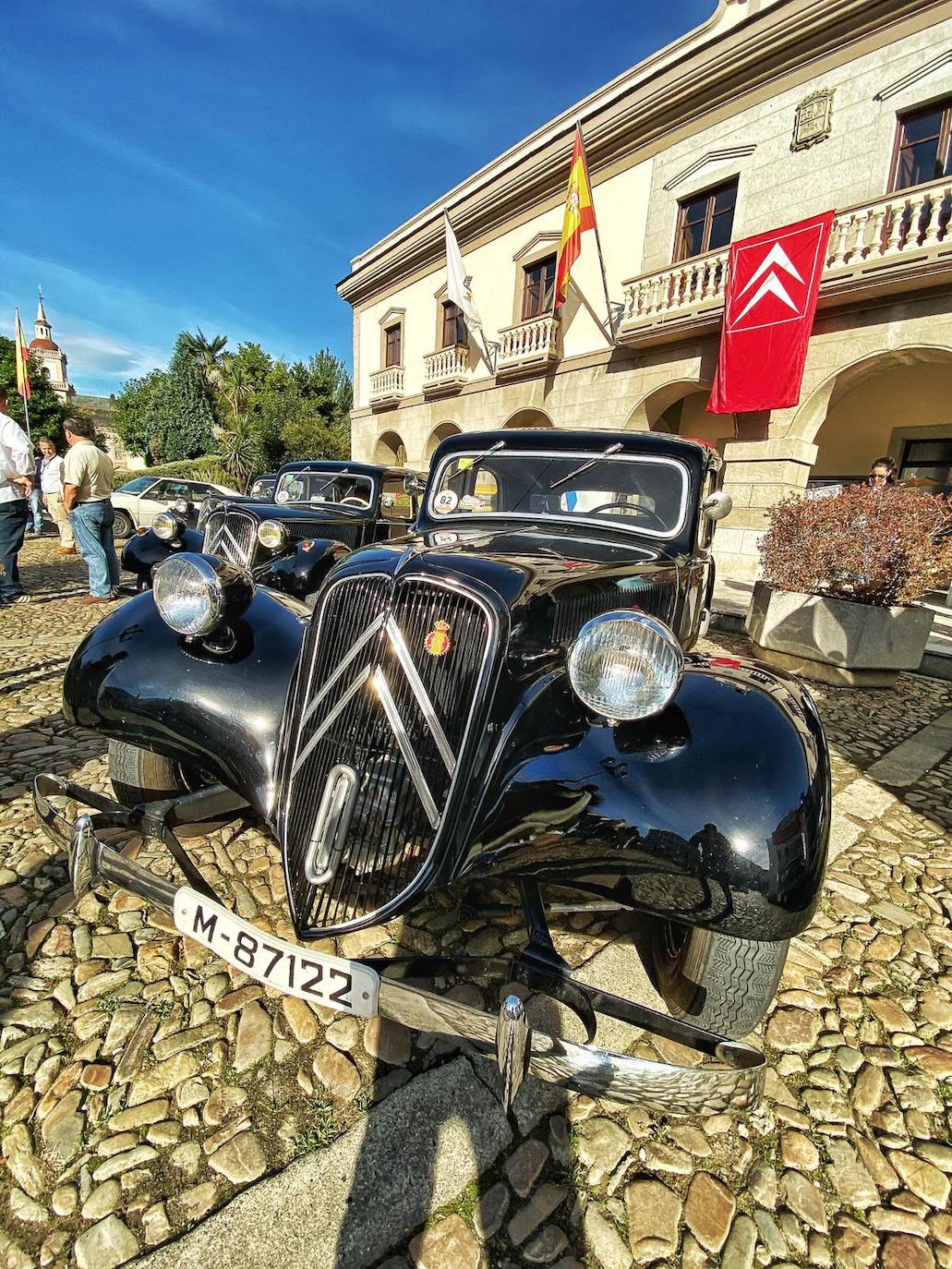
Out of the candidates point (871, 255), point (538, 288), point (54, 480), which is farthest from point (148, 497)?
point (871, 255)

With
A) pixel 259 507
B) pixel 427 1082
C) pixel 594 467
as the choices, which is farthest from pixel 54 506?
pixel 427 1082

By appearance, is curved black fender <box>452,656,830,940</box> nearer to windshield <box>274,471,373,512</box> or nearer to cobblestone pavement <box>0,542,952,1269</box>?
cobblestone pavement <box>0,542,952,1269</box>

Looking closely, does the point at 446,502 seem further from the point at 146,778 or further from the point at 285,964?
the point at 285,964

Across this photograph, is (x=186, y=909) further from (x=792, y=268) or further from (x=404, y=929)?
(x=792, y=268)

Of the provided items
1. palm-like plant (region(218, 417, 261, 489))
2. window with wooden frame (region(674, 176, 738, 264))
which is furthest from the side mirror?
palm-like plant (region(218, 417, 261, 489))

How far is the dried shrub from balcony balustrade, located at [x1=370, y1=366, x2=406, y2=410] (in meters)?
14.9

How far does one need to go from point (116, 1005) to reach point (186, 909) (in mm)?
548

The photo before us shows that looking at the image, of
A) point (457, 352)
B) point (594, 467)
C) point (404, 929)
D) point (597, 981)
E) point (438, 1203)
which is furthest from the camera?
point (457, 352)

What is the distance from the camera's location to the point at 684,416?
13508mm

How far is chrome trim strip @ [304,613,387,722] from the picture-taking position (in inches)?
65.9

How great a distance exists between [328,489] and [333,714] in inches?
225

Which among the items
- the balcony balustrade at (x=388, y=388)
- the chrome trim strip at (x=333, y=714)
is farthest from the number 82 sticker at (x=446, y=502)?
the balcony balustrade at (x=388, y=388)

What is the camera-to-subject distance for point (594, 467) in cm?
291

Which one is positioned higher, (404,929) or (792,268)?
(792,268)
